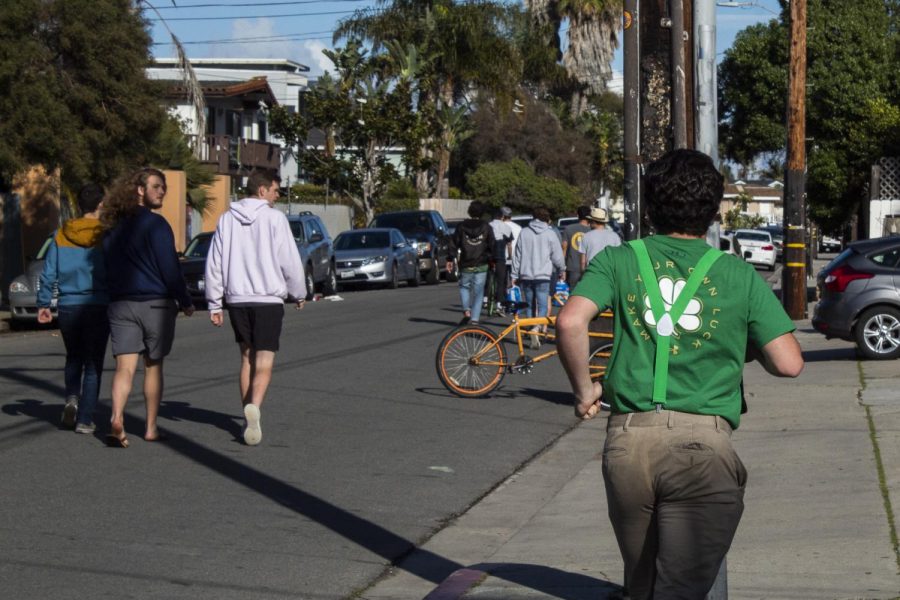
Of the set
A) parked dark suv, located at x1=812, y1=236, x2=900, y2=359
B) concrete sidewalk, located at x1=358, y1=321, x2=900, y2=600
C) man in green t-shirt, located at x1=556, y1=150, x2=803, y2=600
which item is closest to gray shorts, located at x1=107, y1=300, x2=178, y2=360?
concrete sidewalk, located at x1=358, y1=321, x2=900, y2=600

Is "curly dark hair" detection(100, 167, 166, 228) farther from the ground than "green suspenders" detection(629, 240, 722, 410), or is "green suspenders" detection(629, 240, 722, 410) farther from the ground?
"curly dark hair" detection(100, 167, 166, 228)

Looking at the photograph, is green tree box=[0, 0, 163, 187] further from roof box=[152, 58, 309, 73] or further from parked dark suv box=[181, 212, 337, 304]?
roof box=[152, 58, 309, 73]

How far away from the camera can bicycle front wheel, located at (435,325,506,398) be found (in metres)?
12.9

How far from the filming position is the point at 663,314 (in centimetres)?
407

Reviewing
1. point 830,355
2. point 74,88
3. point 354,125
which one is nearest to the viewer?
point 830,355

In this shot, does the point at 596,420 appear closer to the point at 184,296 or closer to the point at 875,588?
the point at 184,296

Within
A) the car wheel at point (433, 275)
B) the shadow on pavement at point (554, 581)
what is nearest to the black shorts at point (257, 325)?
the shadow on pavement at point (554, 581)

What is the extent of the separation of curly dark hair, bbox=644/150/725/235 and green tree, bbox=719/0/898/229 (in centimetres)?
2824

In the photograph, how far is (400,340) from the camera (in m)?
18.2

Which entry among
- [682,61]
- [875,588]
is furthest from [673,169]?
[682,61]

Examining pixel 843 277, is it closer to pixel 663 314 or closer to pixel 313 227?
pixel 663 314

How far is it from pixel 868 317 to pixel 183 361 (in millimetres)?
8088

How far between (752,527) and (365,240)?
2540 cm

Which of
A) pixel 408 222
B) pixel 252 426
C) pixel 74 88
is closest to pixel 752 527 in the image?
pixel 252 426
